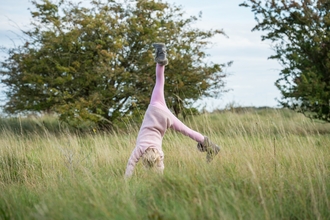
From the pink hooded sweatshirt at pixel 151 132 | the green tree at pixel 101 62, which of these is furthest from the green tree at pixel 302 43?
the pink hooded sweatshirt at pixel 151 132

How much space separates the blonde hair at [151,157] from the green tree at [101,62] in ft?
29.6

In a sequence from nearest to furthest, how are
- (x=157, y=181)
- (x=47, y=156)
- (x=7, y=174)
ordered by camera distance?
(x=157, y=181)
(x=7, y=174)
(x=47, y=156)

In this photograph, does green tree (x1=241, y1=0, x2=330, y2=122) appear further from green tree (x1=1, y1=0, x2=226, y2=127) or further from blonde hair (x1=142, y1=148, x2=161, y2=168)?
blonde hair (x1=142, y1=148, x2=161, y2=168)

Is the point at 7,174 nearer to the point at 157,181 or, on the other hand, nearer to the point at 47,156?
the point at 47,156

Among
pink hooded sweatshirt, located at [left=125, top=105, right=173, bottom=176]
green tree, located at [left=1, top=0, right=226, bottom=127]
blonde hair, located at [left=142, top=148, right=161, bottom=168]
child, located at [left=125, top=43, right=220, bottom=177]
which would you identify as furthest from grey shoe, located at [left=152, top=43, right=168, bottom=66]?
green tree, located at [left=1, top=0, right=226, bottom=127]

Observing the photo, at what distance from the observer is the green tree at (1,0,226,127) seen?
15.5 metres

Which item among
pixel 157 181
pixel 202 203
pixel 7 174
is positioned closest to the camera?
pixel 202 203

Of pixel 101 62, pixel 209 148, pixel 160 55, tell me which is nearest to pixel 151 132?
pixel 209 148

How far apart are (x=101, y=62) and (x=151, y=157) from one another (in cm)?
931

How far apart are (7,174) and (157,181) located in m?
3.53

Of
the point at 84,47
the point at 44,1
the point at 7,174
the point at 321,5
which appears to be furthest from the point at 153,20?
the point at 7,174

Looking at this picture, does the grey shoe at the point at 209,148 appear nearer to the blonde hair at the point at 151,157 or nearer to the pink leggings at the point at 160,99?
the pink leggings at the point at 160,99

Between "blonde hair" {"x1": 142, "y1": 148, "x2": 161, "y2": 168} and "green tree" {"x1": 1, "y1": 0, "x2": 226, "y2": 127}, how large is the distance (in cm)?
903

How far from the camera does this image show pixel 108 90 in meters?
15.9
